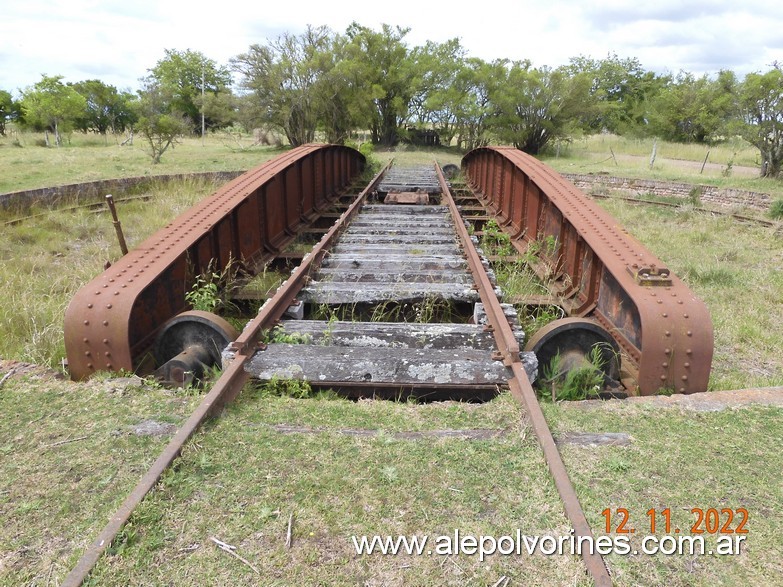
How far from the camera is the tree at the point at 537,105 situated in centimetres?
2773

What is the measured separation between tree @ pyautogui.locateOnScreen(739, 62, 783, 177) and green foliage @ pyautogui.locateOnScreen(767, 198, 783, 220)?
663 centimetres

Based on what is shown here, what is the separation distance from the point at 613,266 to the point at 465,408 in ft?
5.17

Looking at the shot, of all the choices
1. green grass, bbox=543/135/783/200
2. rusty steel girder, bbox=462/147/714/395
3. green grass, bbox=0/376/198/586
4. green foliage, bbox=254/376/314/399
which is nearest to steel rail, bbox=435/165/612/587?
rusty steel girder, bbox=462/147/714/395

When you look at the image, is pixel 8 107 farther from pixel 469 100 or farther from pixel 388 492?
pixel 388 492

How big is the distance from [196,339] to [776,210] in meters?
10.8

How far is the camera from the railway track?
280 centimetres

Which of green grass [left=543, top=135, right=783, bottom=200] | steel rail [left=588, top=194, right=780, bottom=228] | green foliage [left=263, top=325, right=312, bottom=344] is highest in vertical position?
green grass [left=543, top=135, right=783, bottom=200]

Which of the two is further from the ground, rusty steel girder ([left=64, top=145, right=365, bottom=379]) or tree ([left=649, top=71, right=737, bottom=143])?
tree ([left=649, top=71, right=737, bottom=143])

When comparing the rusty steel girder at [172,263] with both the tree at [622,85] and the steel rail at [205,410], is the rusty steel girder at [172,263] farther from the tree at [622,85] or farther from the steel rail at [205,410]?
the tree at [622,85]

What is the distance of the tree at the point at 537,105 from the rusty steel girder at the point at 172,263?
78.5 ft

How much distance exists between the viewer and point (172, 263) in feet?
11.5

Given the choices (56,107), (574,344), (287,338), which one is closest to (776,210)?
(574,344)

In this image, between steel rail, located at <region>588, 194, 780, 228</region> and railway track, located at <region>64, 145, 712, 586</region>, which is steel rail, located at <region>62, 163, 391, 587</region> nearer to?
railway track, located at <region>64, 145, 712, 586</region>

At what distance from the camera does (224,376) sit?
103 inches
